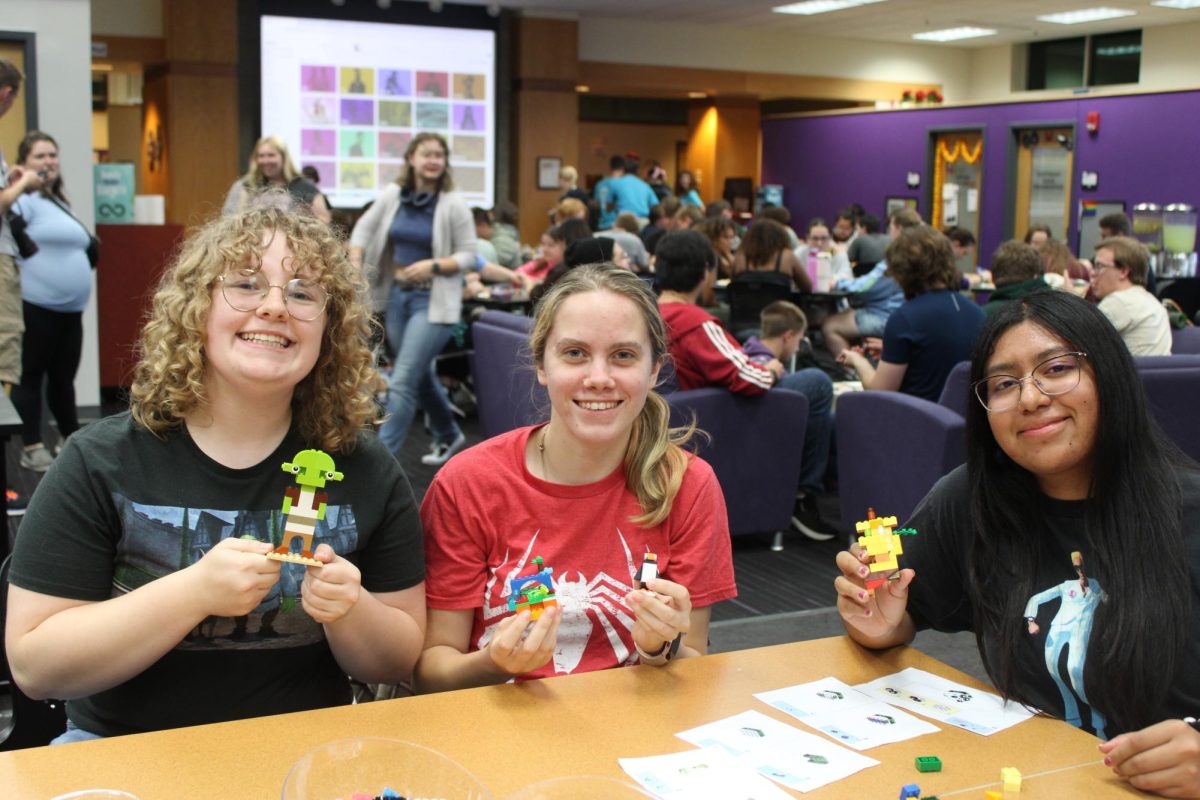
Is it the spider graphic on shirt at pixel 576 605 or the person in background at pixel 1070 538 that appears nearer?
the person in background at pixel 1070 538

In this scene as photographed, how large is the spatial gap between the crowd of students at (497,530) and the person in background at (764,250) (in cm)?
490

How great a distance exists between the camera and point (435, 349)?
5.34 meters

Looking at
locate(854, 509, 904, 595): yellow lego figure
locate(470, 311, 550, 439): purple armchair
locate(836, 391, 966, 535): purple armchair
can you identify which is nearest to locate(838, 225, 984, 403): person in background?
locate(836, 391, 966, 535): purple armchair

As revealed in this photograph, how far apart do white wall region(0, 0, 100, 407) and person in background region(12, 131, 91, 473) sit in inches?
63.9

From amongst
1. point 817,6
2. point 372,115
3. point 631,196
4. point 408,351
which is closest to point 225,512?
point 408,351

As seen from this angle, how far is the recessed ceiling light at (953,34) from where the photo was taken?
47.1 feet

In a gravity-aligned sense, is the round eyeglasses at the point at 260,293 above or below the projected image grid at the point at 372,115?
below

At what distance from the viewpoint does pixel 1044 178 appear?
41.7ft

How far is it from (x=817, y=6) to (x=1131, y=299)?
846 cm

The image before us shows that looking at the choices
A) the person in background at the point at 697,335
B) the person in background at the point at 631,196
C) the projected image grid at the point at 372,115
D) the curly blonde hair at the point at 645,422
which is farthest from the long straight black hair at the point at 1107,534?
the projected image grid at the point at 372,115

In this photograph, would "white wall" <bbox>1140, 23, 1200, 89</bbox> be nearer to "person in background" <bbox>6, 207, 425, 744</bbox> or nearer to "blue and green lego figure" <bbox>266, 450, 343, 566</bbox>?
"person in background" <bbox>6, 207, 425, 744</bbox>

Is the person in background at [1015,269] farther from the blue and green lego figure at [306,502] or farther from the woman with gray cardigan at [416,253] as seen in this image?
the blue and green lego figure at [306,502]

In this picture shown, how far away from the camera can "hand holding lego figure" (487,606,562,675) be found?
5.00ft

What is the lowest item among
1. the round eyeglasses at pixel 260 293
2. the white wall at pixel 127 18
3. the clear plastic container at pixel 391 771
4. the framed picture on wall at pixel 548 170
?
the clear plastic container at pixel 391 771
